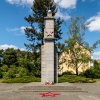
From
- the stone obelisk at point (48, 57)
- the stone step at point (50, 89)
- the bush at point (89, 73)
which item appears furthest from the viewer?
the bush at point (89, 73)

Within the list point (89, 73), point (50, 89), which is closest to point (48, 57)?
point (50, 89)

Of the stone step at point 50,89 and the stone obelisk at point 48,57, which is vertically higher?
the stone obelisk at point 48,57

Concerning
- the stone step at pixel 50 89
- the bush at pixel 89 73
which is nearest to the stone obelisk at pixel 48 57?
the stone step at pixel 50 89

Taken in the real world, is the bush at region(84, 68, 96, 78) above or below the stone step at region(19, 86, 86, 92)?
above

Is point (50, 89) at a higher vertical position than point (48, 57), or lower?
lower

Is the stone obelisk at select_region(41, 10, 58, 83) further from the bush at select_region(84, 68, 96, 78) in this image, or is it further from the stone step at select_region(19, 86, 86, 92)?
the bush at select_region(84, 68, 96, 78)

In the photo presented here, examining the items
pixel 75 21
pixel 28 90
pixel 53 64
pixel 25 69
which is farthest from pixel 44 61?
pixel 75 21

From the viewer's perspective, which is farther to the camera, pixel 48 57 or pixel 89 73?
pixel 89 73

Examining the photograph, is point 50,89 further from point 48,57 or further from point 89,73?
point 89,73

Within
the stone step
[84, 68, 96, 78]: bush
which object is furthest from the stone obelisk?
[84, 68, 96, 78]: bush

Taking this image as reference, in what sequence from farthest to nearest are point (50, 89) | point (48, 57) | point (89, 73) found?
1. point (89, 73)
2. point (48, 57)
3. point (50, 89)

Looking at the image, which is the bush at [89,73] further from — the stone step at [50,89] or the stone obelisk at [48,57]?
the stone step at [50,89]

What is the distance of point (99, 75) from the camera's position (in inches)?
1409

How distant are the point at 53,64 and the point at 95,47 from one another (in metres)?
15.6
